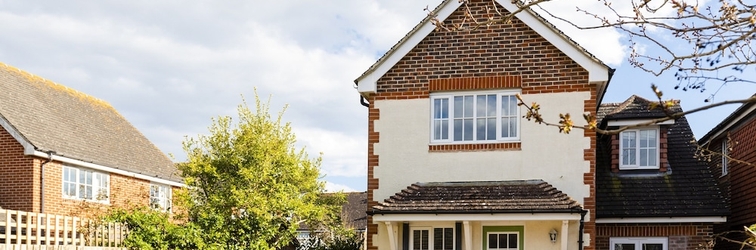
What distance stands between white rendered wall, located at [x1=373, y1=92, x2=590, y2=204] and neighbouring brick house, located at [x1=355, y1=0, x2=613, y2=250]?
20mm

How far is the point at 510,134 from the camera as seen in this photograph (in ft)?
45.3

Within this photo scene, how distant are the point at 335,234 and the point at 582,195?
1109 centimetres


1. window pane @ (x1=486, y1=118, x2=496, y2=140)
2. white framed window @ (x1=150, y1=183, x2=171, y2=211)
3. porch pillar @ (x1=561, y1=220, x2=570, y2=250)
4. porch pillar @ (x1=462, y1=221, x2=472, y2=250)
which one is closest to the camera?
porch pillar @ (x1=561, y1=220, x2=570, y2=250)

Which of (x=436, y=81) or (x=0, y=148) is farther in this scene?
(x=0, y=148)

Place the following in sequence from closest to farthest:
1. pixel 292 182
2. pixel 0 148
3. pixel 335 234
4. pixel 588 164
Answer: pixel 588 164 < pixel 0 148 < pixel 292 182 < pixel 335 234

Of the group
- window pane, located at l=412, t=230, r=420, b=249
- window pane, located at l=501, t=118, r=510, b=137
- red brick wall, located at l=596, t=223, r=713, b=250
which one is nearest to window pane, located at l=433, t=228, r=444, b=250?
window pane, located at l=412, t=230, r=420, b=249

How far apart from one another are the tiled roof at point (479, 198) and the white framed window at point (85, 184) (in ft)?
37.3

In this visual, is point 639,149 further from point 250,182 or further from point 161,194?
point 161,194

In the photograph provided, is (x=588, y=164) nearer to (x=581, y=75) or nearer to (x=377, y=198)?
(x=581, y=75)

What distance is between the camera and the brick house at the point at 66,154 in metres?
19.3

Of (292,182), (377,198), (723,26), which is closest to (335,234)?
(292,182)

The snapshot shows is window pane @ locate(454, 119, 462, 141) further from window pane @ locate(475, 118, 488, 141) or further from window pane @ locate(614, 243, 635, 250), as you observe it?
window pane @ locate(614, 243, 635, 250)

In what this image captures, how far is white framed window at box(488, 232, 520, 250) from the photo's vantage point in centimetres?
1355

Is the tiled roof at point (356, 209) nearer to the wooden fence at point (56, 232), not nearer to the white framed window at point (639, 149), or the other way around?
the white framed window at point (639, 149)
